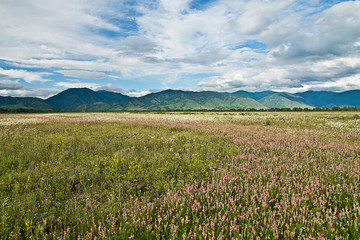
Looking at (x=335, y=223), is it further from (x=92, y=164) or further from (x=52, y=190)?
(x=92, y=164)

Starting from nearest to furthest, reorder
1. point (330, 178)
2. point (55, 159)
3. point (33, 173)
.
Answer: point (330, 178)
point (33, 173)
point (55, 159)

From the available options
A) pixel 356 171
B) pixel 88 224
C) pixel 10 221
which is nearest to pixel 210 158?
pixel 356 171

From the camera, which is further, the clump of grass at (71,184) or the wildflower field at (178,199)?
the clump of grass at (71,184)

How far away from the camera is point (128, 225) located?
330 cm

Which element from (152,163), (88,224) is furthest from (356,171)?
(88,224)

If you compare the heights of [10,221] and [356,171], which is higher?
[356,171]

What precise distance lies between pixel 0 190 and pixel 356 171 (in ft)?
32.1

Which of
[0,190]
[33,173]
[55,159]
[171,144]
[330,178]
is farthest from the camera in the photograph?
[171,144]

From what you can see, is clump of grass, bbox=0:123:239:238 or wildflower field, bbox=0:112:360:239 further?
clump of grass, bbox=0:123:239:238

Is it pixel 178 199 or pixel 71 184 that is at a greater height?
pixel 178 199

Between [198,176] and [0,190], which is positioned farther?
[198,176]

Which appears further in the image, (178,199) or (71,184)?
(71,184)

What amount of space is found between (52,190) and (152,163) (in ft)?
9.95

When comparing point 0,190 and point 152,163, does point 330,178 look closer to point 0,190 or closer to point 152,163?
point 152,163
